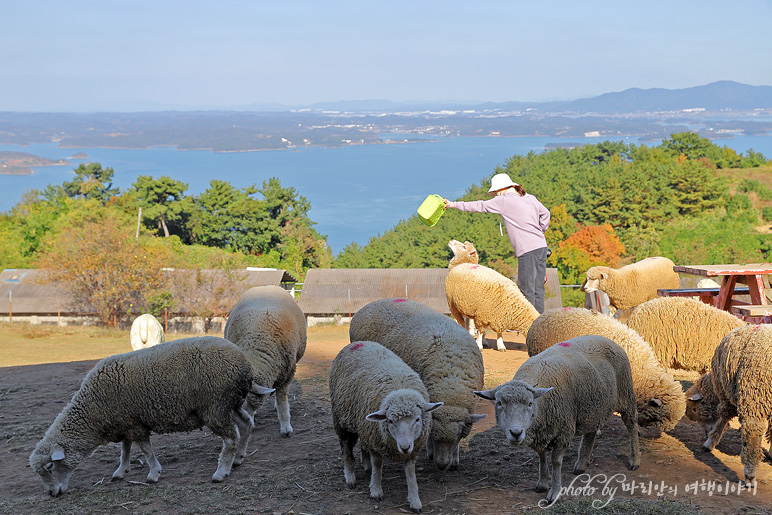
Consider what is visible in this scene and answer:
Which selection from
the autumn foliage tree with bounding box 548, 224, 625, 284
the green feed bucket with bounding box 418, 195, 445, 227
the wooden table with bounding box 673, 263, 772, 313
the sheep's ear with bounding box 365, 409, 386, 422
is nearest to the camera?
the sheep's ear with bounding box 365, 409, 386, 422

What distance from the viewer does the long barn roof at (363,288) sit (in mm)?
47938

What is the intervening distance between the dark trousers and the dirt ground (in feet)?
12.6

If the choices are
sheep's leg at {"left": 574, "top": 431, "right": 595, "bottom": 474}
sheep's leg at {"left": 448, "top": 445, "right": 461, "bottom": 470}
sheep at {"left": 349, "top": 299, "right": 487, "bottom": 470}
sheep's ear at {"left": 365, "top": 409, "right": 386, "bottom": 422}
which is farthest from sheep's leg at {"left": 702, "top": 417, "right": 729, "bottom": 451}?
sheep's ear at {"left": 365, "top": 409, "right": 386, "bottom": 422}

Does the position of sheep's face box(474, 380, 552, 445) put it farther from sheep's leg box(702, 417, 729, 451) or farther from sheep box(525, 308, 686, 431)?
sheep's leg box(702, 417, 729, 451)

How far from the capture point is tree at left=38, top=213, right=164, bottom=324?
32.9 m

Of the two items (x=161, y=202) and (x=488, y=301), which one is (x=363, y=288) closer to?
(x=488, y=301)

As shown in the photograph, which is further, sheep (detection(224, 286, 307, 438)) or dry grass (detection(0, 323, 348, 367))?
dry grass (detection(0, 323, 348, 367))

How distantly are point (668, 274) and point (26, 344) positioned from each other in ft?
66.1

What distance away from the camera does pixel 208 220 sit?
91.5 meters

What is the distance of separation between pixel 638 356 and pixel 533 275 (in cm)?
437

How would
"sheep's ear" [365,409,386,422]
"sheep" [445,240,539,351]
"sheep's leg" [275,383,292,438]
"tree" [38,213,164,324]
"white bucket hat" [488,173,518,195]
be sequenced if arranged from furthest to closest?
1. "tree" [38,213,164,324]
2. "white bucket hat" [488,173,518,195]
3. "sheep" [445,240,539,351]
4. "sheep's leg" [275,383,292,438]
5. "sheep's ear" [365,409,386,422]

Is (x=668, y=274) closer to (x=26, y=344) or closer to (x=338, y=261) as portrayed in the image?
(x=26, y=344)

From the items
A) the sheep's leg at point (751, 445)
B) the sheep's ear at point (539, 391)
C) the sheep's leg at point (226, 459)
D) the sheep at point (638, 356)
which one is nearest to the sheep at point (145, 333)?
the sheep's leg at point (226, 459)

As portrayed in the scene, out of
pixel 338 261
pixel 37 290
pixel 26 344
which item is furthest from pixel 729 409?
pixel 338 261
